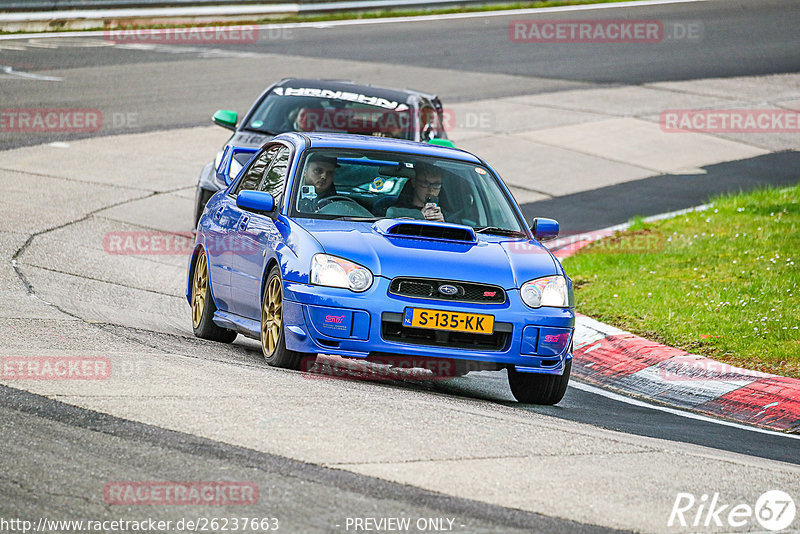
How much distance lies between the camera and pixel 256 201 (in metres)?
8.70

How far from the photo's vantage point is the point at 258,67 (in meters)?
26.1

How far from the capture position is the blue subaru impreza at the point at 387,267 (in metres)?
7.81

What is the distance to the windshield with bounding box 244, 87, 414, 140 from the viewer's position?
1379 cm

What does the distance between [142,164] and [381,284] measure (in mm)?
11093

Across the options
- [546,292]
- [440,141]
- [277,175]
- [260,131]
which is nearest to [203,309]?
[277,175]

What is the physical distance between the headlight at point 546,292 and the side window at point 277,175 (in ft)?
6.52

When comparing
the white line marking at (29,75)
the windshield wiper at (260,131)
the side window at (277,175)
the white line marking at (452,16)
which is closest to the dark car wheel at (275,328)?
the side window at (277,175)

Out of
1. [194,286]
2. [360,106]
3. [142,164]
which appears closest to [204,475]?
[194,286]

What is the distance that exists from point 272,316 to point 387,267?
0.96 metres

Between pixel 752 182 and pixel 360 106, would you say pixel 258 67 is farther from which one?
pixel 360 106

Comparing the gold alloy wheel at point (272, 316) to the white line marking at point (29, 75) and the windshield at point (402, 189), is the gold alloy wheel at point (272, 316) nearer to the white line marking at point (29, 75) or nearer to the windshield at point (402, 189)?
the windshield at point (402, 189)

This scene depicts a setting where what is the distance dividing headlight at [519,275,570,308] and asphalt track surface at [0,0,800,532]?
674 millimetres

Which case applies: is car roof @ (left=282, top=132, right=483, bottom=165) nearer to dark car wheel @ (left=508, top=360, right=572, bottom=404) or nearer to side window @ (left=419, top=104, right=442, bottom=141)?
dark car wheel @ (left=508, top=360, right=572, bottom=404)

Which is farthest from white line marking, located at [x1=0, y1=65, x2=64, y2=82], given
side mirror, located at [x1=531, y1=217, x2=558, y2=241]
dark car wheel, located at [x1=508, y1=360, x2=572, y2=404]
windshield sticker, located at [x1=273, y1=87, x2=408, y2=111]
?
dark car wheel, located at [x1=508, y1=360, x2=572, y2=404]
